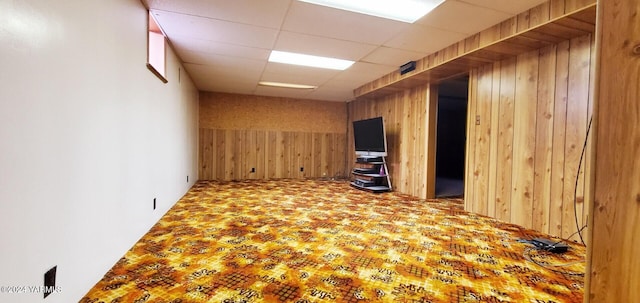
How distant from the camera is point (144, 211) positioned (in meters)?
2.52

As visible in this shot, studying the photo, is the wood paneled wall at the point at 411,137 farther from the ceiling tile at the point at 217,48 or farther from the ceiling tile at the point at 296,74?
the ceiling tile at the point at 217,48

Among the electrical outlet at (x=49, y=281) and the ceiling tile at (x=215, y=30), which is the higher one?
the ceiling tile at (x=215, y=30)

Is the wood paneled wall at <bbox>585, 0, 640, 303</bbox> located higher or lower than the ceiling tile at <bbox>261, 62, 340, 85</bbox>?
lower

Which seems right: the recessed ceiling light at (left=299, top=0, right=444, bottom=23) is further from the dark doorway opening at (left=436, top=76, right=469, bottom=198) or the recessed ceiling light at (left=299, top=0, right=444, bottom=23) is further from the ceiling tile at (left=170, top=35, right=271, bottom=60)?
the dark doorway opening at (left=436, top=76, right=469, bottom=198)

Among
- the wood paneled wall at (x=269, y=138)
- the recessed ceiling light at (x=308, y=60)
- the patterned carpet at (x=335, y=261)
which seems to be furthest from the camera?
the wood paneled wall at (x=269, y=138)

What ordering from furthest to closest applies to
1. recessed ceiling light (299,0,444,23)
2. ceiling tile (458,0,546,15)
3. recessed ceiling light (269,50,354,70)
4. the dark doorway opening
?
the dark doorway opening, recessed ceiling light (269,50,354,70), recessed ceiling light (299,0,444,23), ceiling tile (458,0,546,15)

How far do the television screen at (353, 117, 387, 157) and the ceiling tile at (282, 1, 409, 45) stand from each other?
2.27m

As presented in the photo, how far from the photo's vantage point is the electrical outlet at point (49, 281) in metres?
1.20

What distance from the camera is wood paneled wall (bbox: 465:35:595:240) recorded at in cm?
253

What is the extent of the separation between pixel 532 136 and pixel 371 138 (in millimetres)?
2890

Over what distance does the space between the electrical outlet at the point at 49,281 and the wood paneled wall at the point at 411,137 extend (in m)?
4.50

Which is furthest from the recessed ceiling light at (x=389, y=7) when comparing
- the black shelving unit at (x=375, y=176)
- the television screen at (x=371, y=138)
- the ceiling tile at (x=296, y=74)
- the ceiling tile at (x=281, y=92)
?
the ceiling tile at (x=281, y=92)


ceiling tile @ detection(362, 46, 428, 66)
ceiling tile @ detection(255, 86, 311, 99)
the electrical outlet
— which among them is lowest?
the electrical outlet

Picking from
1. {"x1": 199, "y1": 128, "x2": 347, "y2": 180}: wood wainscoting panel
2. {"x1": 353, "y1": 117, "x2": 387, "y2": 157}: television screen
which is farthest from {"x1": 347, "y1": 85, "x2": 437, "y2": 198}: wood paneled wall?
{"x1": 199, "y1": 128, "x2": 347, "y2": 180}: wood wainscoting panel
